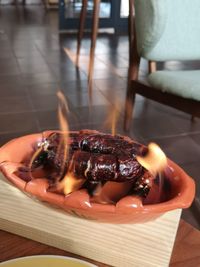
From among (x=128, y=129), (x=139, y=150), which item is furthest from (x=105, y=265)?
(x=128, y=129)

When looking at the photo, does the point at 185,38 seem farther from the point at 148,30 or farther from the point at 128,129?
the point at 128,129

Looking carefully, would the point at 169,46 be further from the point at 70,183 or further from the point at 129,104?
the point at 70,183

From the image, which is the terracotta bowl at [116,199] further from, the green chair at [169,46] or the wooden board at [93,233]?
the green chair at [169,46]

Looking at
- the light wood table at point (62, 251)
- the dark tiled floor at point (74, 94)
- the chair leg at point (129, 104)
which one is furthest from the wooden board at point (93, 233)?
the chair leg at point (129, 104)

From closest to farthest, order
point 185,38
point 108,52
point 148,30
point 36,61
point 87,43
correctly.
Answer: point 148,30, point 185,38, point 36,61, point 108,52, point 87,43

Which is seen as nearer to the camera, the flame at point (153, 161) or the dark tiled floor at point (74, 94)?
the flame at point (153, 161)

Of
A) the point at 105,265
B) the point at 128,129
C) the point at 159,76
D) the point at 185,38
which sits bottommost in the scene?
the point at 128,129

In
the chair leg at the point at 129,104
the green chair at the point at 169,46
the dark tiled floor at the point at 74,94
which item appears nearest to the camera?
the green chair at the point at 169,46
